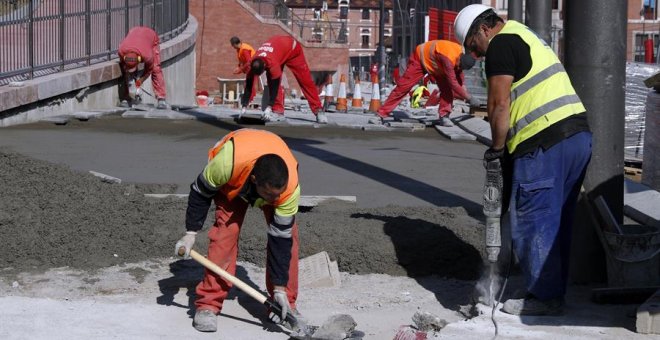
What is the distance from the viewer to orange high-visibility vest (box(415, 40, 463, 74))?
17.4 metres

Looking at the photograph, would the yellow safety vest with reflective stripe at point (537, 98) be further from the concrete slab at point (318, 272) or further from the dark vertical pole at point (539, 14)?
the dark vertical pole at point (539, 14)

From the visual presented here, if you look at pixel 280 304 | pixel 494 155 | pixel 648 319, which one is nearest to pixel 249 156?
pixel 280 304

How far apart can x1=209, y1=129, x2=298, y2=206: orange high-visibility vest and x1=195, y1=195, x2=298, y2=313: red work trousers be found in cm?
12

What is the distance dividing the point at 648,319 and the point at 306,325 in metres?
1.77

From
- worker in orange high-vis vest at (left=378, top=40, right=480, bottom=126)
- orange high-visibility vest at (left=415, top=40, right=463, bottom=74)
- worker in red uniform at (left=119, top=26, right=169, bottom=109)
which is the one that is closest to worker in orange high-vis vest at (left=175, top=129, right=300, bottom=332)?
worker in orange high-vis vest at (left=378, top=40, right=480, bottom=126)

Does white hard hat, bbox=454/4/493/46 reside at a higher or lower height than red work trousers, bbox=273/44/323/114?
higher

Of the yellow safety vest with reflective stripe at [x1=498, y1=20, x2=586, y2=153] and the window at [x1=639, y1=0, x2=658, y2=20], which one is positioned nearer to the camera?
the yellow safety vest with reflective stripe at [x1=498, y1=20, x2=586, y2=153]

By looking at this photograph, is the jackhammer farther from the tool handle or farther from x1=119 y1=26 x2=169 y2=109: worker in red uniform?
x1=119 y1=26 x2=169 y2=109: worker in red uniform

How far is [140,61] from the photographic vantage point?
1989cm

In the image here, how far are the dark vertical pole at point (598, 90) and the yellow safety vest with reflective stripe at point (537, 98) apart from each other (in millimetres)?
746

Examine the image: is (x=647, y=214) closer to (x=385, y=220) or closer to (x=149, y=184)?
(x=385, y=220)

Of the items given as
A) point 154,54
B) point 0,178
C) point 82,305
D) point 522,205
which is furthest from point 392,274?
point 154,54

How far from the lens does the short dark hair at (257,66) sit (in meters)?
16.2

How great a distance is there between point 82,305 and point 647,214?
4123mm
